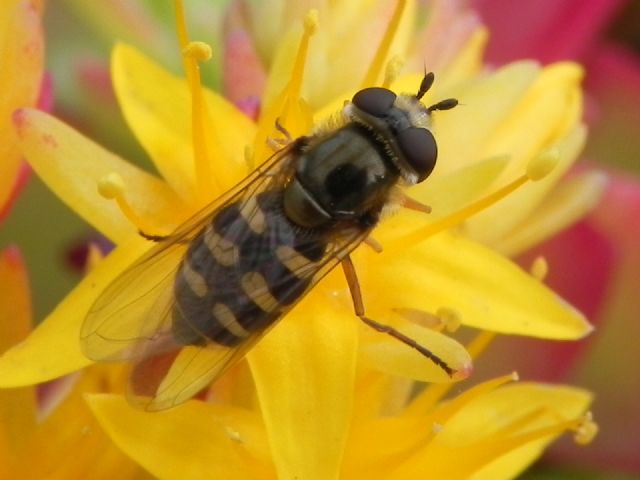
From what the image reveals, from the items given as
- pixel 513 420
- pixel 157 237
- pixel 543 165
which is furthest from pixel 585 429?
pixel 157 237

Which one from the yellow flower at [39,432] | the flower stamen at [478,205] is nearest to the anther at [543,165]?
the flower stamen at [478,205]

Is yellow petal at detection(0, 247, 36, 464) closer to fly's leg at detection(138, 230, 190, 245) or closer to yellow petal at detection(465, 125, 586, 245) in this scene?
fly's leg at detection(138, 230, 190, 245)

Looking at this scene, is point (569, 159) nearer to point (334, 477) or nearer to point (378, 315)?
point (378, 315)

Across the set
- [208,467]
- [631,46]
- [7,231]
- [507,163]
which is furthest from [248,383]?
[631,46]

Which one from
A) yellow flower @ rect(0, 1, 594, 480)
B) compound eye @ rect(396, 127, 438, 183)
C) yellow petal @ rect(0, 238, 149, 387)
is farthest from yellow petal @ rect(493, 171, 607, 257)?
yellow petal @ rect(0, 238, 149, 387)

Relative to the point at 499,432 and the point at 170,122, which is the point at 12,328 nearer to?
the point at 170,122
